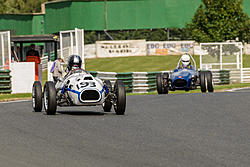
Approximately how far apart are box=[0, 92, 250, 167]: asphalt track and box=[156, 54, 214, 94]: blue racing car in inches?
326

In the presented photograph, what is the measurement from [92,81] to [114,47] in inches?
1909

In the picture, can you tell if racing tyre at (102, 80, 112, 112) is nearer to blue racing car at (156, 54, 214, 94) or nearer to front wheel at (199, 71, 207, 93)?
blue racing car at (156, 54, 214, 94)

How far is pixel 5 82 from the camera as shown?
24.5 m

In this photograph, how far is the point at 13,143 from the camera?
347 inches

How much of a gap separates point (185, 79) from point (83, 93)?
10467mm

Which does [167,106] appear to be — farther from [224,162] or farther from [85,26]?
[85,26]

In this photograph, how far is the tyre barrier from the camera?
2439cm

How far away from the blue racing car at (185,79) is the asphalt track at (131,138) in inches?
326

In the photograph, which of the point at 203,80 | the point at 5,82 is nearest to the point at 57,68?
the point at 5,82

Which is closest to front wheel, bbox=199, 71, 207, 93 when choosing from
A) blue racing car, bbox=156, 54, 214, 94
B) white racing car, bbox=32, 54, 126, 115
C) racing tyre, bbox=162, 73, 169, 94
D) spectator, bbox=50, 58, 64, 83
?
blue racing car, bbox=156, 54, 214, 94

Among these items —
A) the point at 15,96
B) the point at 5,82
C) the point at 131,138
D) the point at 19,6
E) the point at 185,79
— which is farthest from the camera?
the point at 19,6

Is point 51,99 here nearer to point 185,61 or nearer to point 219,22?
point 185,61

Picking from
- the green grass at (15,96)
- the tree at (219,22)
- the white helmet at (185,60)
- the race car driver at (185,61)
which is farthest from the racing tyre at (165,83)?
the tree at (219,22)

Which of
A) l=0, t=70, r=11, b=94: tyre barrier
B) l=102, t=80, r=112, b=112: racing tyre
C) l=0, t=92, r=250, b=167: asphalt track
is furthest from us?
l=0, t=70, r=11, b=94: tyre barrier
